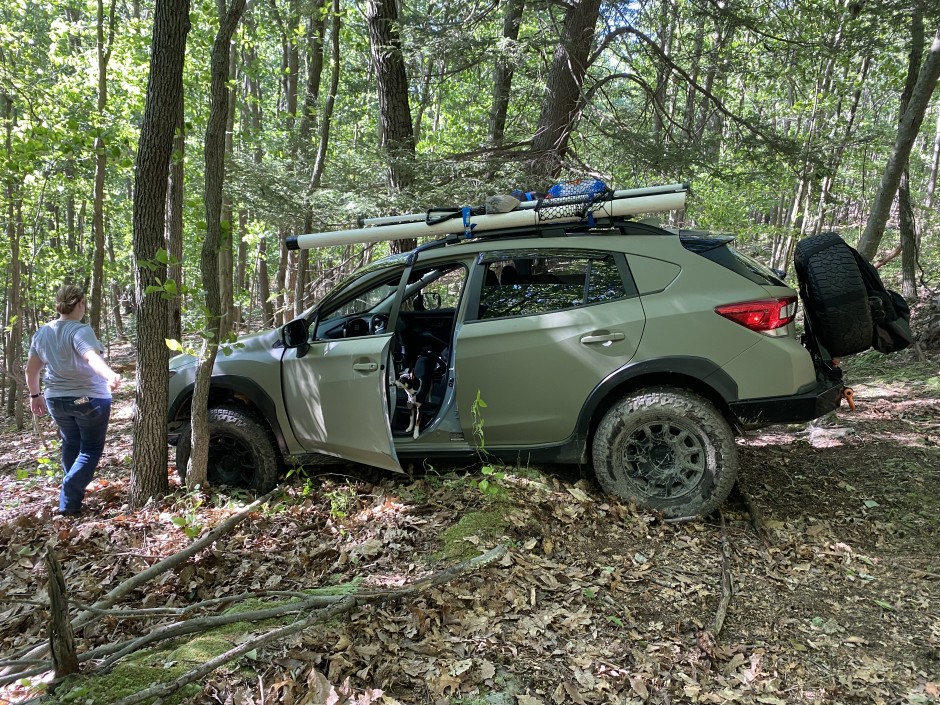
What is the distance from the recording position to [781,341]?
3.66 metres

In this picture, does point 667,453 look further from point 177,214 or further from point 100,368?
point 177,214

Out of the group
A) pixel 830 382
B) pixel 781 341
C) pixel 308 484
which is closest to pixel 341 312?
pixel 308 484

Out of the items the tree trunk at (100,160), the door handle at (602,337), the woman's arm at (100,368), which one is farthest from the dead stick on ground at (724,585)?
the tree trunk at (100,160)

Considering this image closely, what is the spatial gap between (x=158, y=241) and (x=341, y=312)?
145cm

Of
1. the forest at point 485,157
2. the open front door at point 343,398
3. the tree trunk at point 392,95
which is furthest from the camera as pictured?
the tree trunk at point 392,95

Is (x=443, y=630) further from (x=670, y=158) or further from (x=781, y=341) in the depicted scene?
(x=670, y=158)

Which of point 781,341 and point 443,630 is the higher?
point 781,341

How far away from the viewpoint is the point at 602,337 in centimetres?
387

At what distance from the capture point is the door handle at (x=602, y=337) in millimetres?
3850

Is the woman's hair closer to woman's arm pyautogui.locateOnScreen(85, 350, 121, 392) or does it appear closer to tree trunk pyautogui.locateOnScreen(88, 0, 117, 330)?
woman's arm pyautogui.locateOnScreen(85, 350, 121, 392)

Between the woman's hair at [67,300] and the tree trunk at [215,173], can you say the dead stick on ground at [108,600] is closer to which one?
the tree trunk at [215,173]

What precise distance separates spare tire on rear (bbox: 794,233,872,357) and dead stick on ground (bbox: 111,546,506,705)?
2613 millimetres

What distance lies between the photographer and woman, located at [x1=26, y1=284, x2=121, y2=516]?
4512mm

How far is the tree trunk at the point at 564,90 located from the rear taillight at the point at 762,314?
397 cm
